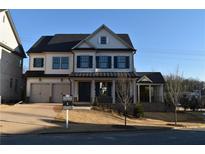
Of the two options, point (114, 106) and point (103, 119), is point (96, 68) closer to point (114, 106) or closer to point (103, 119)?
point (114, 106)

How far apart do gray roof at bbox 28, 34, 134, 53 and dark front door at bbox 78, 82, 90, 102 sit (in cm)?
507

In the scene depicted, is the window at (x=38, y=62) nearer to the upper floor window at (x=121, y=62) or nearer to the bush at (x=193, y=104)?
the upper floor window at (x=121, y=62)

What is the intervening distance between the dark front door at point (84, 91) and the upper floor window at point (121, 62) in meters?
4.20

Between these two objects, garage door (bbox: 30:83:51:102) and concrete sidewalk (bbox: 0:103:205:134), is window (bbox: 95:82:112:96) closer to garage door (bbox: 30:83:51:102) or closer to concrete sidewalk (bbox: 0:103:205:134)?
garage door (bbox: 30:83:51:102)

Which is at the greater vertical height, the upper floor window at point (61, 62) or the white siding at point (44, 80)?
the upper floor window at point (61, 62)

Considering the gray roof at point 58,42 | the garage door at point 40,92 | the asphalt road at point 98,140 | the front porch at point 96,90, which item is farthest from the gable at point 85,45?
the asphalt road at point 98,140

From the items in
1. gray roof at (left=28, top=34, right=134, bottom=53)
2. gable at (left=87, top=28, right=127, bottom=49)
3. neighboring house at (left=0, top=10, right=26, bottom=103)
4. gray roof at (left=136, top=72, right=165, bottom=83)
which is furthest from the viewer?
gray roof at (left=136, top=72, right=165, bottom=83)

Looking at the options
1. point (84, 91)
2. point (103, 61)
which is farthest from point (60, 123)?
point (103, 61)

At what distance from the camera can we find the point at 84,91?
34438mm

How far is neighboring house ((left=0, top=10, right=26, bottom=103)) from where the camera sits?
110 ft

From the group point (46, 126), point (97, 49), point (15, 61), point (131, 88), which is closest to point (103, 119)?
point (46, 126)

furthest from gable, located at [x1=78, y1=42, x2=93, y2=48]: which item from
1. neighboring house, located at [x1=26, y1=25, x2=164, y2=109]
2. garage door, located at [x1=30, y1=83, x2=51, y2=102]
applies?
garage door, located at [x1=30, y1=83, x2=51, y2=102]

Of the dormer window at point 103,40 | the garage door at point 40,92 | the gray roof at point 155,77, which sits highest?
the dormer window at point 103,40

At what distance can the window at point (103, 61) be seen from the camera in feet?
113
